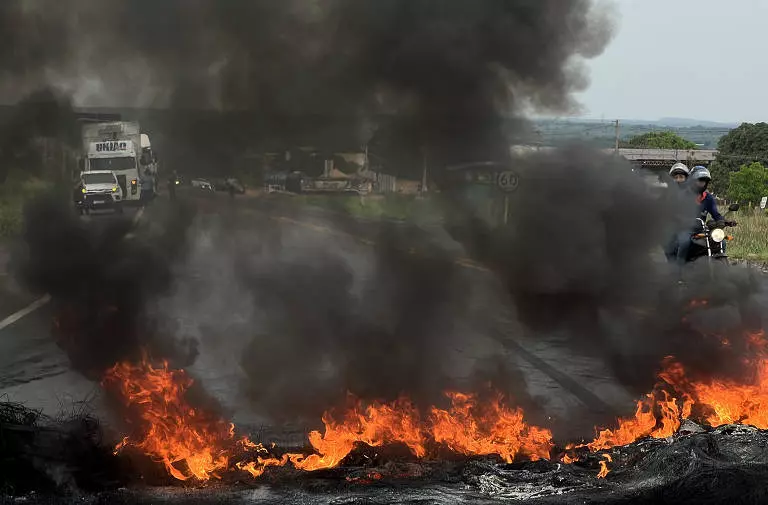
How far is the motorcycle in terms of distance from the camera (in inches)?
338

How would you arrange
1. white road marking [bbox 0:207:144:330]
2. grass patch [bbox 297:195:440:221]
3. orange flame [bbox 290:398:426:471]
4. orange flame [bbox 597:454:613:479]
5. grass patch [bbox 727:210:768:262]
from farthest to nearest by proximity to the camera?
grass patch [bbox 727:210:768:262], white road marking [bbox 0:207:144:330], grass patch [bbox 297:195:440:221], orange flame [bbox 290:398:426:471], orange flame [bbox 597:454:613:479]

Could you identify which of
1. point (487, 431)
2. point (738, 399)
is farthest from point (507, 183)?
point (738, 399)

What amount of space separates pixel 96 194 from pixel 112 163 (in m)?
1.15

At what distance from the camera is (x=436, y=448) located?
4922mm

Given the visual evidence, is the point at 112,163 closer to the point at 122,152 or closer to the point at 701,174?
the point at 122,152

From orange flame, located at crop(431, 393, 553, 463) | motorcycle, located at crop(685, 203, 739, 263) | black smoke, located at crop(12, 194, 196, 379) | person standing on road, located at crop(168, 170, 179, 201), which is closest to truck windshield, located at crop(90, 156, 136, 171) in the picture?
person standing on road, located at crop(168, 170, 179, 201)

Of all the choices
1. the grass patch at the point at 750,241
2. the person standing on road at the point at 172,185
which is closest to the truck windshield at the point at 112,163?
the person standing on road at the point at 172,185

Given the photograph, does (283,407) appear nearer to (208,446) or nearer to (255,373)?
(255,373)

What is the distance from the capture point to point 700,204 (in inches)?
353

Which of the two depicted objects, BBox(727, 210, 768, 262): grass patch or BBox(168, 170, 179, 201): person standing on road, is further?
BBox(727, 210, 768, 262): grass patch

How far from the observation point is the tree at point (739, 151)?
1681 inches

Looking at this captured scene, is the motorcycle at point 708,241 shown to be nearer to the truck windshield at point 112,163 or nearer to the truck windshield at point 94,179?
the truck windshield at point 112,163

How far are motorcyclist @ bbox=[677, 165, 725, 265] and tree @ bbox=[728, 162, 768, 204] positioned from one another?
88.4ft

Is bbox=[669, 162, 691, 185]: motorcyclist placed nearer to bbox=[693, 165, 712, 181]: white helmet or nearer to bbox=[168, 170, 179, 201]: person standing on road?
bbox=[693, 165, 712, 181]: white helmet
